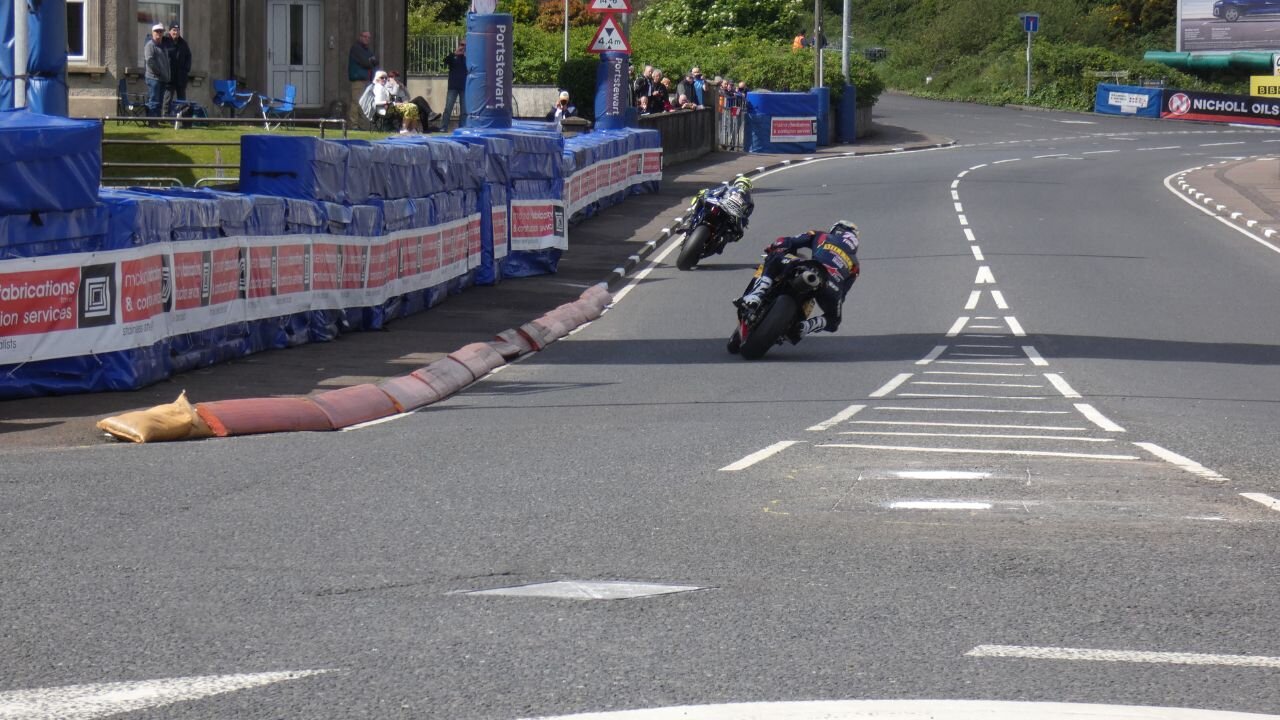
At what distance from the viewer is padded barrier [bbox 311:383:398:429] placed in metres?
11.9

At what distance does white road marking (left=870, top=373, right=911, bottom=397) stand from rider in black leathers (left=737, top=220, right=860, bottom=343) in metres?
1.51

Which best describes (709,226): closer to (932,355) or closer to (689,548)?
(932,355)

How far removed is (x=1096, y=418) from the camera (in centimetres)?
1238

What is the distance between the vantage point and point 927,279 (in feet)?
76.3

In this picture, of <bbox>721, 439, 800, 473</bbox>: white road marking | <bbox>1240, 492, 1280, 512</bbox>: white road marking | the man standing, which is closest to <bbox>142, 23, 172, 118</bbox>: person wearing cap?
the man standing

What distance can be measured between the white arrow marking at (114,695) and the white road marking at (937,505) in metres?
3.85

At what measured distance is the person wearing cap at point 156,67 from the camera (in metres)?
29.9

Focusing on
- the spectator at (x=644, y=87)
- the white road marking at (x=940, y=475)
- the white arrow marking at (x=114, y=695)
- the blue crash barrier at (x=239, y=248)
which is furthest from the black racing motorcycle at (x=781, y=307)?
the spectator at (x=644, y=87)

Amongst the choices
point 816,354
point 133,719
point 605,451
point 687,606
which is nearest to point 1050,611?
point 687,606

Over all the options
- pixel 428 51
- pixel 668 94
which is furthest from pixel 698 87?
pixel 428 51

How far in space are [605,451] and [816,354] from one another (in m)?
6.61

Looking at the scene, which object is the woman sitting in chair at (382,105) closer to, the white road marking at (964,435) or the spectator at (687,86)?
the spectator at (687,86)

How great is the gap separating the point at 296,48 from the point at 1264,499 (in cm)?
3358

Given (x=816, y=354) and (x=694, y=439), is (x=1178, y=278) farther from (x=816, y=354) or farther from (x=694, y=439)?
(x=694, y=439)
